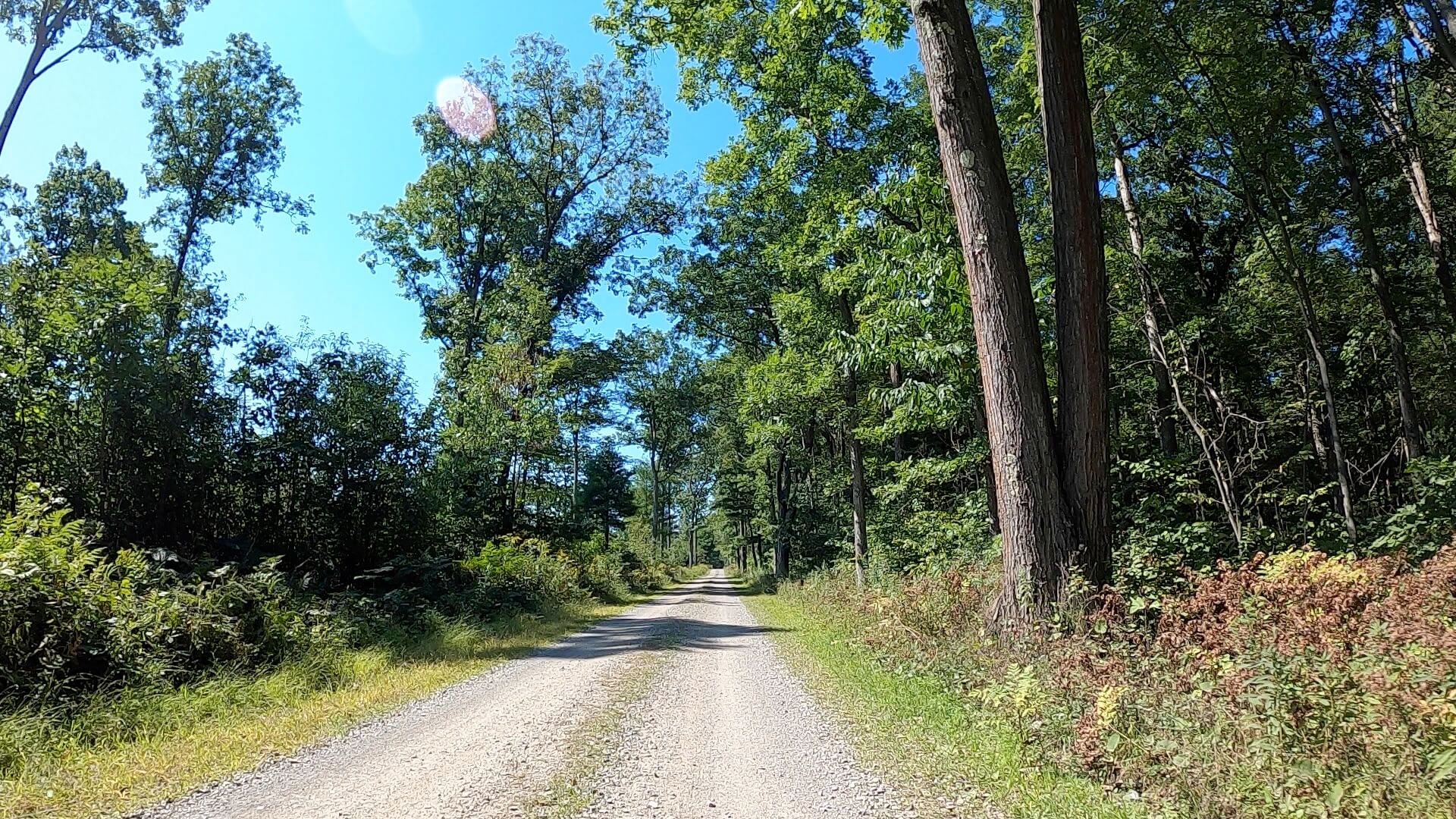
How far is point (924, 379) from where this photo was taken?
43.8 feet

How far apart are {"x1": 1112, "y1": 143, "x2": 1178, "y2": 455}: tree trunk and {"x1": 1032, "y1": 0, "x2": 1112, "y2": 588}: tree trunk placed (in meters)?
5.58

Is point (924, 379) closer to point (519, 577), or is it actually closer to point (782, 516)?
point (519, 577)

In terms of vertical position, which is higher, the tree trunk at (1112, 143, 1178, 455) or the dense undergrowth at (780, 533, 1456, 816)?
the tree trunk at (1112, 143, 1178, 455)

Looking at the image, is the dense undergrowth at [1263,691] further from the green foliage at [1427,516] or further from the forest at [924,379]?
the green foliage at [1427,516]

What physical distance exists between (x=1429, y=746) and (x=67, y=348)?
1424cm

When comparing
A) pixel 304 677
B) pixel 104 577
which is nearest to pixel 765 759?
pixel 304 677

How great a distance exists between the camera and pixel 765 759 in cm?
487

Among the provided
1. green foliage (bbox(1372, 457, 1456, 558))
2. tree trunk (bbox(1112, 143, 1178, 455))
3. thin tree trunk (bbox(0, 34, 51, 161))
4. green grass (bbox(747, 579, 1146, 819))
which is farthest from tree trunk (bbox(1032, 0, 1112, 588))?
thin tree trunk (bbox(0, 34, 51, 161))

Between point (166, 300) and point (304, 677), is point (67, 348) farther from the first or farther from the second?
point (304, 677)

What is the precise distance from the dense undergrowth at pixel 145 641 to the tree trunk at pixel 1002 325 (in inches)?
288

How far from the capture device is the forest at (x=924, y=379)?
15.4 ft

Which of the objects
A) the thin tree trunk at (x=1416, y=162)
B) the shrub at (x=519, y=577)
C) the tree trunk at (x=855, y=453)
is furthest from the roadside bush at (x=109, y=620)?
the thin tree trunk at (x=1416, y=162)

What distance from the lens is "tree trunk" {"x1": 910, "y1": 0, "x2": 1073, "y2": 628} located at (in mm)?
6109

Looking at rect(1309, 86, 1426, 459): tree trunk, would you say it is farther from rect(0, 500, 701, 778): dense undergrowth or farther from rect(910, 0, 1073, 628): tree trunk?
rect(0, 500, 701, 778): dense undergrowth
